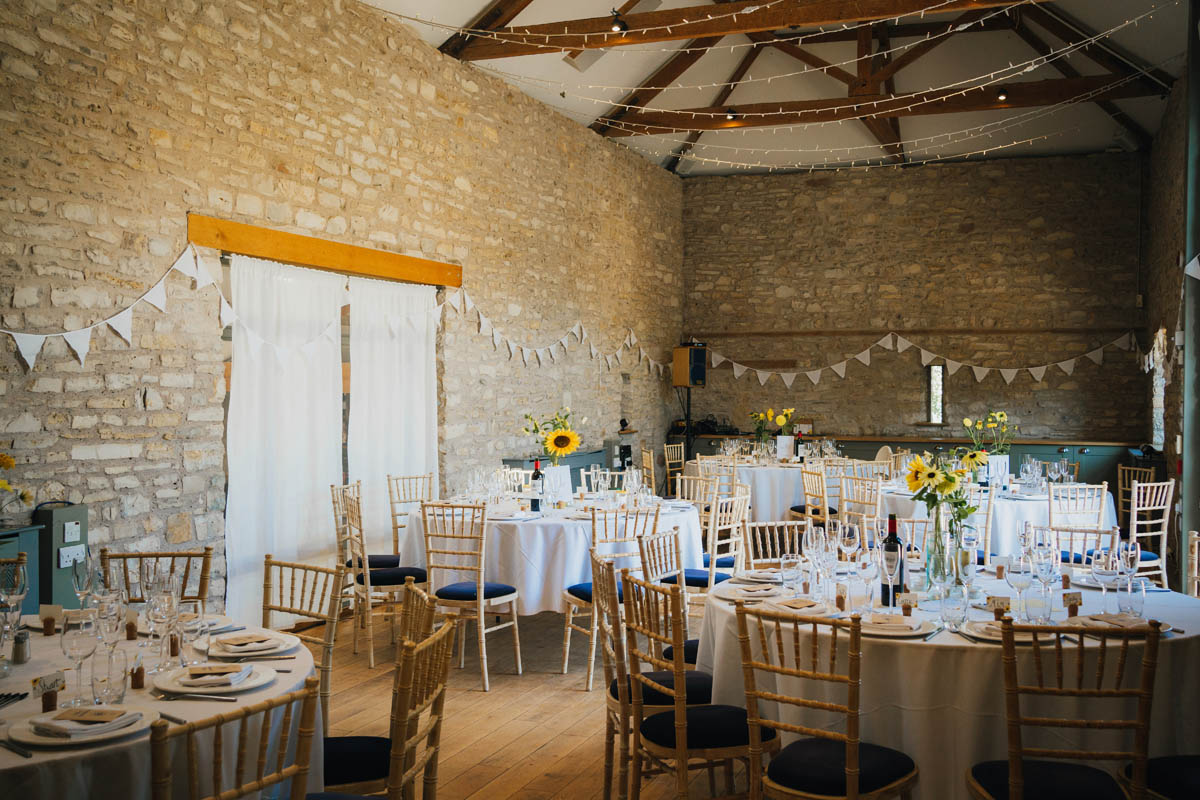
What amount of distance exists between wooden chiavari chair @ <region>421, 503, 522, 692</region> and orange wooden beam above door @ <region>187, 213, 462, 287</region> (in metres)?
2.21

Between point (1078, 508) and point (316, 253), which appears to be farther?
point (316, 253)

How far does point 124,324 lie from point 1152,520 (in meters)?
7.27

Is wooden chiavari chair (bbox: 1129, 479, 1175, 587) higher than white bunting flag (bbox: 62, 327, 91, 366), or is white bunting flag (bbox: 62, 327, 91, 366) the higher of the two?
white bunting flag (bbox: 62, 327, 91, 366)

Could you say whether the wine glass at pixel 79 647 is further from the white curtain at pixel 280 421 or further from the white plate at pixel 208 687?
the white curtain at pixel 280 421

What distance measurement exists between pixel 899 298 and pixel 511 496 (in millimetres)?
8000

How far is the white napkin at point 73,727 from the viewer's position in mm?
2303

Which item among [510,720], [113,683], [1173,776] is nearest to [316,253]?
[510,720]

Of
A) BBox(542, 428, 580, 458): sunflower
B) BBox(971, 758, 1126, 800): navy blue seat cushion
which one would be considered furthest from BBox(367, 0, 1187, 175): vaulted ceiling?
BBox(971, 758, 1126, 800): navy blue seat cushion

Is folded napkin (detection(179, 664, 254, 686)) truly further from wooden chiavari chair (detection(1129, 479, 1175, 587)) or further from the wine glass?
wooden chiavari chair (detection(1129, 479, 1175, 587))

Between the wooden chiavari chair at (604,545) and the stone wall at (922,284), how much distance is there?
7.76m

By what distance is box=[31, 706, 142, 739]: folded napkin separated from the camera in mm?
2303

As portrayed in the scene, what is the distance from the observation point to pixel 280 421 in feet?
22.5

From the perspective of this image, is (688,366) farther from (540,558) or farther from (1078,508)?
(540,558)

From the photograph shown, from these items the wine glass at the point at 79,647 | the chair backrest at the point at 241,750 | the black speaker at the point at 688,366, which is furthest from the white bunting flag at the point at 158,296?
the black speaker at the point at 688,366
